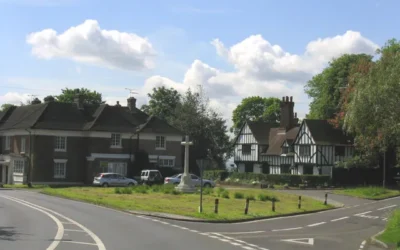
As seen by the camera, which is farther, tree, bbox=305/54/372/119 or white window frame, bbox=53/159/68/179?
tree, bbox=305/54/372/119

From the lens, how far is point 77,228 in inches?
776

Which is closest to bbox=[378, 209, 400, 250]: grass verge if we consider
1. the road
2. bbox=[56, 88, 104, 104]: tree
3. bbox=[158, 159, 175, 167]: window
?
the road

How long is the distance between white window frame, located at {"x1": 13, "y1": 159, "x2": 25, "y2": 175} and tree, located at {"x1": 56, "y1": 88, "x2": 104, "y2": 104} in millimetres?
37568

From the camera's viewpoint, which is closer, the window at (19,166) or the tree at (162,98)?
the window at (19,166)

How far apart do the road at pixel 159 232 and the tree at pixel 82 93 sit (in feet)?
244

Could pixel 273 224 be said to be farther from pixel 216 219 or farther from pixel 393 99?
pixel 393 99

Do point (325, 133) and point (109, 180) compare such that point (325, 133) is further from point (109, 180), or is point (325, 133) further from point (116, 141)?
point (109, 180)

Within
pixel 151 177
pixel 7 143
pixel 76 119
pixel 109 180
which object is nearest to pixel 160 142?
pixel 76 119

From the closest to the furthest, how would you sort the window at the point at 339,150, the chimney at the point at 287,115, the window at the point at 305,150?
the window at the point at 339,150 → the window at the point at 305,150 → the chimney at the point at 287,115

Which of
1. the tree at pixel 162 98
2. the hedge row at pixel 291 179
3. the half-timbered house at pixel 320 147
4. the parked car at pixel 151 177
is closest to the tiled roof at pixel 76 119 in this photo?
the parked car at pixel 151 177

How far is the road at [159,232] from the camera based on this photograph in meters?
16.0

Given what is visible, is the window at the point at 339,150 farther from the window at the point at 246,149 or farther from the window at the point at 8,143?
the window at the point at 8,143

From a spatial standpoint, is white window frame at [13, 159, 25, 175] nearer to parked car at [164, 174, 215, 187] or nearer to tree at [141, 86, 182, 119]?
parked car at [164, 174, 215, 187]

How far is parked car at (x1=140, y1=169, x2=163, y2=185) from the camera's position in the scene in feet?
195
